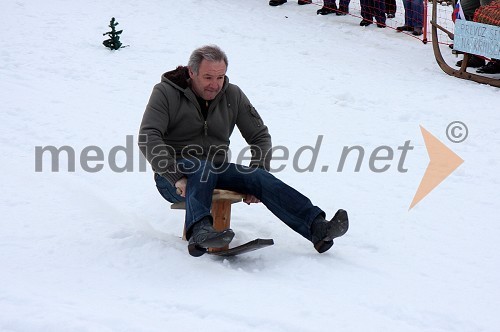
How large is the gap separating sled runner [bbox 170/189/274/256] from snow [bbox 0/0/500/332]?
0.28ft

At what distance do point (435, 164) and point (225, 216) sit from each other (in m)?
2.42

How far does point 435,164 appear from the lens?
246 inches

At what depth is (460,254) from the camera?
4.58 m

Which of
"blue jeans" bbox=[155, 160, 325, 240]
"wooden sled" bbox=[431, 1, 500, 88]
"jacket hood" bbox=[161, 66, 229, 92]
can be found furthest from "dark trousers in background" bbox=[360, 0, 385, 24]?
"blue jeans" bbox=[155, 160, 325, 240]

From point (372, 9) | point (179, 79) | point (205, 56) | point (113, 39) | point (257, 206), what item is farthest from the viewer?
point (372, 9)

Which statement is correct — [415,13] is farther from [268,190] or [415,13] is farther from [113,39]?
[268,190]

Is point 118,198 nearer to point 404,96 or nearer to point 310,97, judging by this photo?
point 310,97

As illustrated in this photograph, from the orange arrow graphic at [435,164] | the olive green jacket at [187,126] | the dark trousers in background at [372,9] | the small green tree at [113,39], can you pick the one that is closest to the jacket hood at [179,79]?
the olive green jacket at [187,126]

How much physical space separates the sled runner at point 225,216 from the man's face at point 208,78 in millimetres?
575

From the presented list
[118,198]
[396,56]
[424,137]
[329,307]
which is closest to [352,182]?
[424,137]

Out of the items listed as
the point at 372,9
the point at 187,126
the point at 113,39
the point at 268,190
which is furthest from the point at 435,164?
the point at 372,9

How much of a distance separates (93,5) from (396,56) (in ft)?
14.8

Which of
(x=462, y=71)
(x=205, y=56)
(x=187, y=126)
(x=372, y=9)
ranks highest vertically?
(x=205, y=56)

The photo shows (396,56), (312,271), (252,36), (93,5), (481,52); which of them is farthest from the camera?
(93,5)
